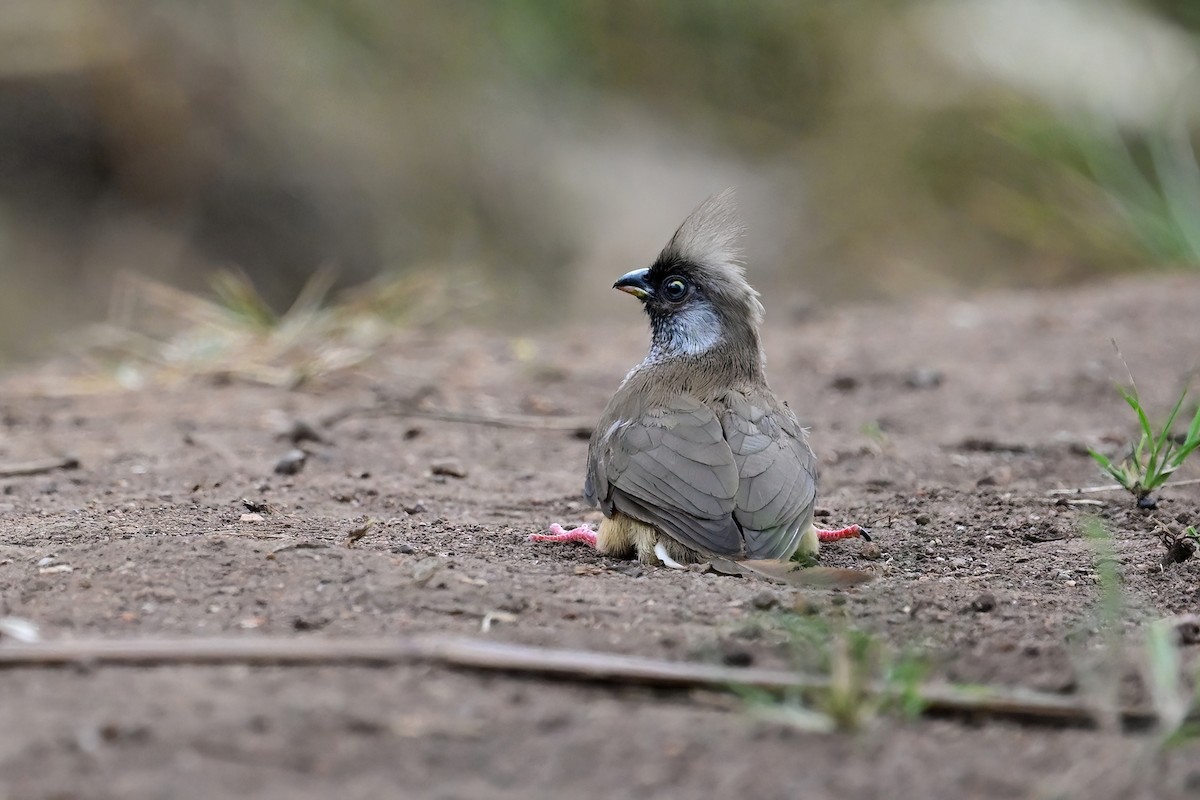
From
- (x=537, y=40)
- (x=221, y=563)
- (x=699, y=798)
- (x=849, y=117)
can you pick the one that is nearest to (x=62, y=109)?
(x=537, y=40)

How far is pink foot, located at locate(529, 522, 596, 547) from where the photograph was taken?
17.1 ft

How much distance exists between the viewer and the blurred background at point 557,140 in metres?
14.2

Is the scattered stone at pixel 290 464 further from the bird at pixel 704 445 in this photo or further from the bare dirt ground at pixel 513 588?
the bird at pixel 704 445

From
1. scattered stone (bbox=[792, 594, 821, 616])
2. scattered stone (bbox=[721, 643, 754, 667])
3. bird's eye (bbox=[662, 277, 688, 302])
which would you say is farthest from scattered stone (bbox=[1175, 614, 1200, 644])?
bird's eye (bbox=[662, 277, 688, 302])

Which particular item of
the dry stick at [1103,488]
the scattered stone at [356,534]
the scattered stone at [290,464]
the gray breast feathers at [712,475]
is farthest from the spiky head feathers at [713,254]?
the scattered stone at [356,534]

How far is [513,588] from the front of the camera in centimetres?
402

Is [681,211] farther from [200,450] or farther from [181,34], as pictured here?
[200,450]

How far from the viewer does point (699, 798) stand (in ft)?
8.78

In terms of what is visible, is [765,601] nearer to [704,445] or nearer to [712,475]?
[712,475]

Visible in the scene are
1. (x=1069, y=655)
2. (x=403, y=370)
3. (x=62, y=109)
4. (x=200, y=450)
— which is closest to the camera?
(x=1069, y=655)

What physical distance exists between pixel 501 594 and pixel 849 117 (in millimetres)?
13900

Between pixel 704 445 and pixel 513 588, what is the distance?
136cm

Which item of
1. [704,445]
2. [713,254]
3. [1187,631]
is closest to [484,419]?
[713,254]

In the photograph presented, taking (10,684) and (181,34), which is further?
(181,34)
